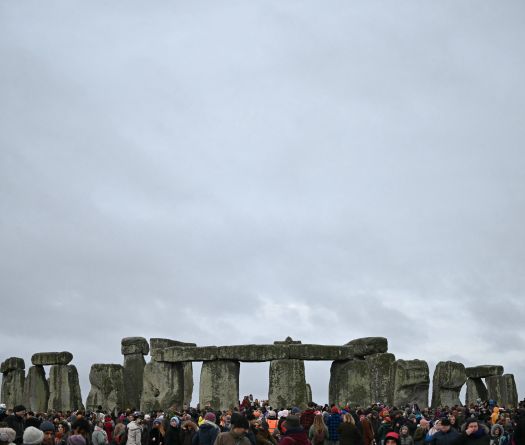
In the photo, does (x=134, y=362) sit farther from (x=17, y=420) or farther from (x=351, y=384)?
(x=17, y=420)

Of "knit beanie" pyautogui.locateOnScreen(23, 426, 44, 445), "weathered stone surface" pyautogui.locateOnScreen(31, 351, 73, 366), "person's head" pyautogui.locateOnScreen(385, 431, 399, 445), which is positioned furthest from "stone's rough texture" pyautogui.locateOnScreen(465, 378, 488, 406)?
"knit beanie" pyautogui.locateOnScreen(23, 426, 44, 445)

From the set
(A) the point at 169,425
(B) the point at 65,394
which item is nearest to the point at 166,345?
(B) the point at 65,394

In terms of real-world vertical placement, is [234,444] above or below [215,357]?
below

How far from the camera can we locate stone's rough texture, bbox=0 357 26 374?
32062 mm

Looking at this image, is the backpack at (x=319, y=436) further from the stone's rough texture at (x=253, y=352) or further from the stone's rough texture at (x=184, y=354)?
the stone's rough texture at (x=184, y=354)

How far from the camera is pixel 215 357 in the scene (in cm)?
2727

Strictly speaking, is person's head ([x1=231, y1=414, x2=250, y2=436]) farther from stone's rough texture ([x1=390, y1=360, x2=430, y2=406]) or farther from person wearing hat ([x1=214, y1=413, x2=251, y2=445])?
stone's rough texture ([x1=390, y1=360, x2=430, y2=406])

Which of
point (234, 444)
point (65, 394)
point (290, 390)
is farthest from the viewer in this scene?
point (65, 394)

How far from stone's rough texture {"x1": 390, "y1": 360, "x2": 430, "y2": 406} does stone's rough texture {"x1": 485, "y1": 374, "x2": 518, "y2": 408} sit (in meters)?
2.33

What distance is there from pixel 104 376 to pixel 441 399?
10.1m

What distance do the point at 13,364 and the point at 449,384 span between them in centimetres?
1464

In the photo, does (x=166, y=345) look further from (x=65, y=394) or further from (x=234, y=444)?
(x=234, y=444)

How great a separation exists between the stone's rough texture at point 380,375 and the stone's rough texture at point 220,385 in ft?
12.5

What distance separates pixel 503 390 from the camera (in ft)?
88.3
